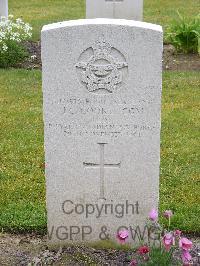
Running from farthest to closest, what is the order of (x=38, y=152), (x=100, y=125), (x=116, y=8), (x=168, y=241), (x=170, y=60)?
(x=116, y=8), (x=170, y=60), (x=38, y=152), (x=100, y=125), (x=168, y=241)

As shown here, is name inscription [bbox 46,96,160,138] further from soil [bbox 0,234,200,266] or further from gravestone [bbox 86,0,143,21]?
gravestone [bbox 86,0,143,21]

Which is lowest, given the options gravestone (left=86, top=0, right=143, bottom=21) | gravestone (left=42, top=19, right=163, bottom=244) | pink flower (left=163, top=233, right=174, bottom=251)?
pink flower (left=163, top=233, right=174, bottom=251)

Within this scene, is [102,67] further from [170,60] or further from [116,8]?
[116,8]

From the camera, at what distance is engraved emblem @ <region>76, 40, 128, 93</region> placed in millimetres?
4148

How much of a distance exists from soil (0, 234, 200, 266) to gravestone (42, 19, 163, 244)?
3.9 inches

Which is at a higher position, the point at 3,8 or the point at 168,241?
the point at 3,8

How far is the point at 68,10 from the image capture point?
1517 cm

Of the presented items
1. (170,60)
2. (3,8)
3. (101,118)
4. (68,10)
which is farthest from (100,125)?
(68,10)

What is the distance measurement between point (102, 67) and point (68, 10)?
11265 millimetres

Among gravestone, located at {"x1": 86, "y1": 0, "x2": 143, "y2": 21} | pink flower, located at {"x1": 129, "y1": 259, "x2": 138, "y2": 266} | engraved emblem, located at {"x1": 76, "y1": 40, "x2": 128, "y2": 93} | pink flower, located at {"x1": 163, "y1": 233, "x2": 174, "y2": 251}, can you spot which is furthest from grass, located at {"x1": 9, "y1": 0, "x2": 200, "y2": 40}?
pink flower, located at {"x1": 163, "y1": 233, "x2": 174, "y2": 251}

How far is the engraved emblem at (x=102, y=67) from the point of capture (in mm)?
4148

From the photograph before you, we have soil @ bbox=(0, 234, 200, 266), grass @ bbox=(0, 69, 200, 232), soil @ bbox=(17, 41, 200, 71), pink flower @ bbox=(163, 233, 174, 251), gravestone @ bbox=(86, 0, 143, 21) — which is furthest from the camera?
gravestone @ bbox=(86, 0, 143, 21)

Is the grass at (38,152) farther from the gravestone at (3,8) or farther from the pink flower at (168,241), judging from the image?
the gravestone at (3,8)

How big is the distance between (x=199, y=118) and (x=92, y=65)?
142 inches
